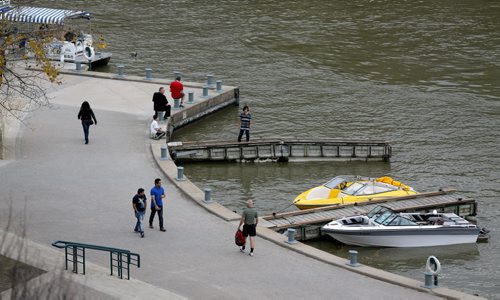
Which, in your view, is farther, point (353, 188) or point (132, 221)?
point (353, 188)

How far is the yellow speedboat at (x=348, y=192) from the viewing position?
122ft

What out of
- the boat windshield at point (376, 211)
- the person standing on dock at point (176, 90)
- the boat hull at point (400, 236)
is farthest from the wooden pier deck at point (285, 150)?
the boat hull at point (400, 236)

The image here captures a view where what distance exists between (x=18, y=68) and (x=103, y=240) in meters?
22.7

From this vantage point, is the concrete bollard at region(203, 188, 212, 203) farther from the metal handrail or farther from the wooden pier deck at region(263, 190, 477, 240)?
the metal handrail

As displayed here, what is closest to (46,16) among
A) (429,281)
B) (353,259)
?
(353,259)

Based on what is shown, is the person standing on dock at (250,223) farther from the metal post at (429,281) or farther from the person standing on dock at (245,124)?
the person standing on dock at (245,124)

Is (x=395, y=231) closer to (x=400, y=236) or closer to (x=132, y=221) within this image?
(x=400, y=236)

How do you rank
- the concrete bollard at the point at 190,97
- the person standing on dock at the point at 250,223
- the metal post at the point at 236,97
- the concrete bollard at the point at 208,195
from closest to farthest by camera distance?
the person standing on dock at the point at 250,223
the concrete bollard at the point at 208,195
the concrete bollard at the point at 190,97
the metal post at the point at 236,97

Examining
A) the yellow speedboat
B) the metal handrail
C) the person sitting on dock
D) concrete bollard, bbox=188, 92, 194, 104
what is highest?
concrete bollard, bbox=188, 92, 194, 104

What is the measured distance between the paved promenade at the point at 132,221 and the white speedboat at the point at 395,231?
141 inches

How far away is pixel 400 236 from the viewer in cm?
3406

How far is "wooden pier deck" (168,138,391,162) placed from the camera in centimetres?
4256

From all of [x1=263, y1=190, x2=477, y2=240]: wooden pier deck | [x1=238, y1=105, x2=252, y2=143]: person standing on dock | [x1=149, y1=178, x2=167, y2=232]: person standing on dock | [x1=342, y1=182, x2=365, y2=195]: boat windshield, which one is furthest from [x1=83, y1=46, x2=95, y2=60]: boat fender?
[x1=149, y1=178, x2=167, y2=232]: person standing on dock

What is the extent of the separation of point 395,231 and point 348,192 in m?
3.75
